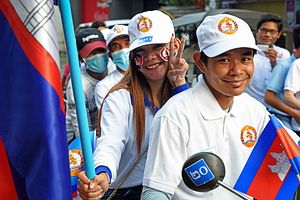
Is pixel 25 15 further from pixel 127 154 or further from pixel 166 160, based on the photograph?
pixel 127 154

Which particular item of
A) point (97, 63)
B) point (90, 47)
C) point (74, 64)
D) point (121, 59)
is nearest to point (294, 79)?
point (121, 59)

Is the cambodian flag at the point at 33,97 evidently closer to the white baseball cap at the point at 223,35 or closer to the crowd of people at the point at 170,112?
the crowd of people at the point at 170,112

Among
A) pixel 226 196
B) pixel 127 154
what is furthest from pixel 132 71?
pixel 226 196

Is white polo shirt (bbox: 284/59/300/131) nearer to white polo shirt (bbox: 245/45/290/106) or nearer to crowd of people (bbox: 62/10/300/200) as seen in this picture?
white polo shirt (bbox: 245/45/290/106)

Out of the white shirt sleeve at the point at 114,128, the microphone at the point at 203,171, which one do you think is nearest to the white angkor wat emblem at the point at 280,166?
the microphone at the point at 203,171

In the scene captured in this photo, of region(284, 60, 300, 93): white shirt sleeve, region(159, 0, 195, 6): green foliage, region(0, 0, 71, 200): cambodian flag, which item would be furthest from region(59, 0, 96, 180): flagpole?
region(159, 0, 195, 6): green foliage

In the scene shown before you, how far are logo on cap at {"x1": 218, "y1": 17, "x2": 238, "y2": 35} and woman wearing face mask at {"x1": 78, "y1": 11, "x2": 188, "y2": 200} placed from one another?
27.3 inches

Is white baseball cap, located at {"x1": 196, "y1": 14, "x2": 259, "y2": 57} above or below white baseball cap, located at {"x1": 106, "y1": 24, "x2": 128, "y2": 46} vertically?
above

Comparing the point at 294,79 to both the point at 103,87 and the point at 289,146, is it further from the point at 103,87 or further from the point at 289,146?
the point at 289,146

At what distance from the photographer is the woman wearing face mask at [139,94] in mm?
3102

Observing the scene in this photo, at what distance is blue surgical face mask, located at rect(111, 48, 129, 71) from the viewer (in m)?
4.93

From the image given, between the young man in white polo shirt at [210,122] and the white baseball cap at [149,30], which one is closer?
the young man in white polo shirt at [210,122]

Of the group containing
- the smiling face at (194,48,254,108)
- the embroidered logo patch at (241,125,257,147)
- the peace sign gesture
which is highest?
the smiling face at (194,48,254,108)

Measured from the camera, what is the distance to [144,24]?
322 centimetres
